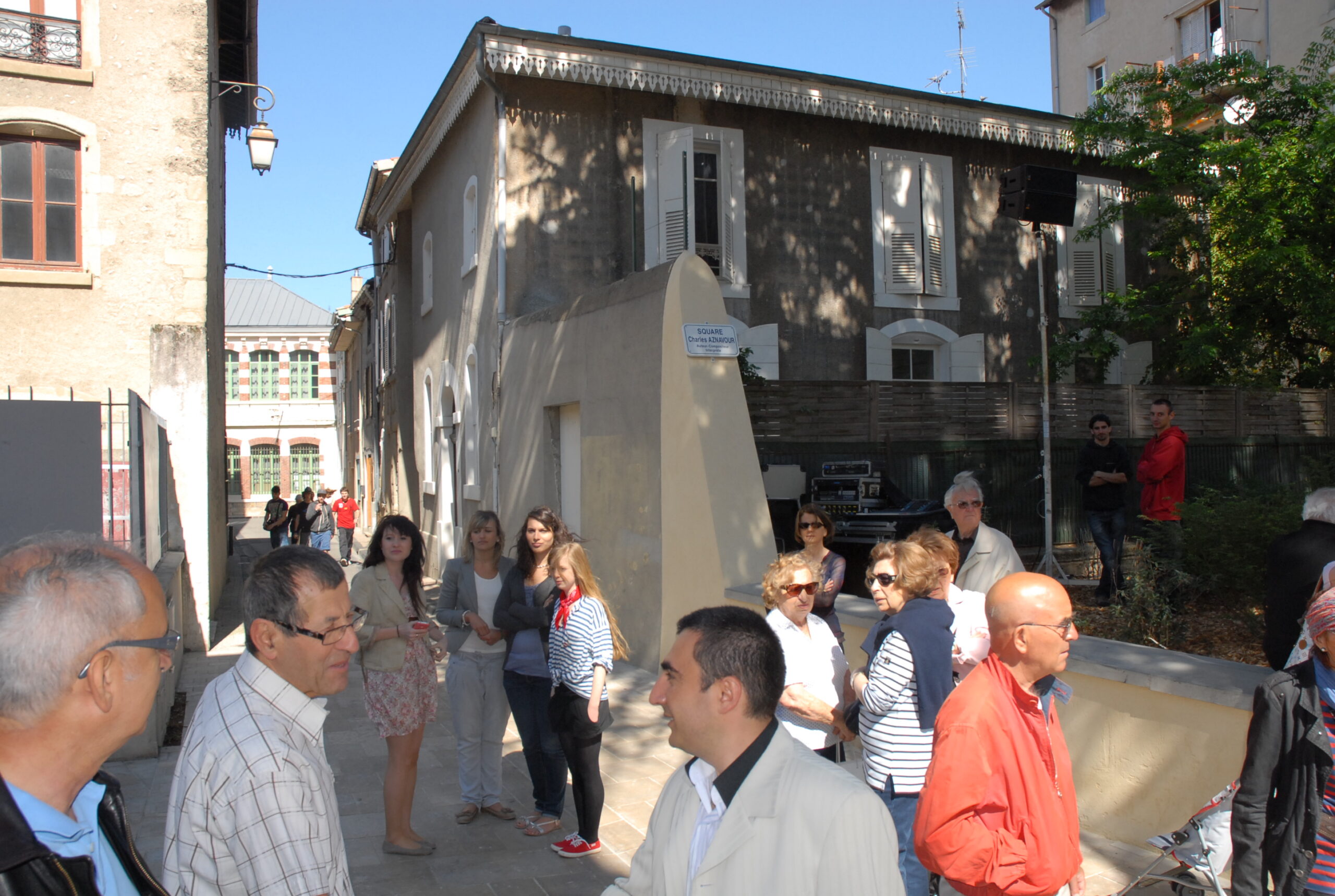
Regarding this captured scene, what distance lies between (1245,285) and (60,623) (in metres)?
14.1

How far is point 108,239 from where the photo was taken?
435 inches

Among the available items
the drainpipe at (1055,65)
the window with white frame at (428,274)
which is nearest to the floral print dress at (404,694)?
the window with white frame at (428,274)

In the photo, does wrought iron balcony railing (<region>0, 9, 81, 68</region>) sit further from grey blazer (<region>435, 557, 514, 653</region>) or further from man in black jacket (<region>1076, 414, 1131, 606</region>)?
man in black jacket (<region>1076, 414, 1131, 606</region>)

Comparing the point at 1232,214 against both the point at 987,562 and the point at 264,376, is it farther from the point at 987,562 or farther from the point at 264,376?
the point at 264,376

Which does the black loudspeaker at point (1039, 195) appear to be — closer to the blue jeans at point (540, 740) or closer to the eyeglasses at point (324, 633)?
the blue jeans at point (540, 740)

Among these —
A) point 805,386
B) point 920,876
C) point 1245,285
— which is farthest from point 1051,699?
point 1245,285

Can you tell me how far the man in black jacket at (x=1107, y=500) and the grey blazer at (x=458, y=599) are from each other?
5879 millimetres

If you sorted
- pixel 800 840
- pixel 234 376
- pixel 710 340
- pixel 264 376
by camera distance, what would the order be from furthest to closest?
pixel 264 376, pixel 234 376, pixel 710 340, pixel 800 840

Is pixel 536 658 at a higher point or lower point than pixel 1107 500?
lower

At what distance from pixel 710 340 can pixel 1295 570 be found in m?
5.20

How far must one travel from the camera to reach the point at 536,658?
5.44 metres

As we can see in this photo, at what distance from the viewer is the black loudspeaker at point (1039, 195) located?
10.1 meters

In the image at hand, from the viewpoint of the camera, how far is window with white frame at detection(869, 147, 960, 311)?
15.3 m

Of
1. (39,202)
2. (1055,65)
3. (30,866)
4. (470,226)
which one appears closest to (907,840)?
(30,866)
